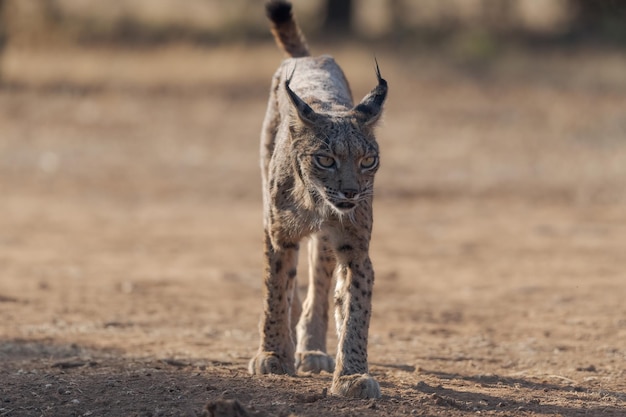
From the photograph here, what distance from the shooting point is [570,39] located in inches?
1069

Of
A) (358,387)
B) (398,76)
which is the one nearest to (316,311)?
(358,387)

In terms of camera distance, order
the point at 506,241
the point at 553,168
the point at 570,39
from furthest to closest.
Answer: the point at 570,39
the point at 553,168
the point at 506,241

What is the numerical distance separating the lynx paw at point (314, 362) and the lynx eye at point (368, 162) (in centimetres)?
158

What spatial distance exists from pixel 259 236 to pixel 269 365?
20.0ft

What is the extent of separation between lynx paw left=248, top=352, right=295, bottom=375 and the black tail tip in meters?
2.76

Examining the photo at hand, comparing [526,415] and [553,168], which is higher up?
[553,168]

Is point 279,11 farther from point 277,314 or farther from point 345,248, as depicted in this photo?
point 345,248

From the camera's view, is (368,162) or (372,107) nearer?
(368,162)

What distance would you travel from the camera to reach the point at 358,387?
231 inches

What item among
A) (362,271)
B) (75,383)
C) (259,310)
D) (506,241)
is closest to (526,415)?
(362,271)

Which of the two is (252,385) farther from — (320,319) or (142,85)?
(142,85)

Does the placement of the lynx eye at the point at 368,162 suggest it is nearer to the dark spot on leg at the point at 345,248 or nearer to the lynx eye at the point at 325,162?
the lynx eye at the point at 325,162

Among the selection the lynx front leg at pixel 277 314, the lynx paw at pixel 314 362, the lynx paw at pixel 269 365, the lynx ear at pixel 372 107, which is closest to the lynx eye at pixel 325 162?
the lynx ear at pixel 372 107

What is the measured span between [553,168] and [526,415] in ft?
36.2
